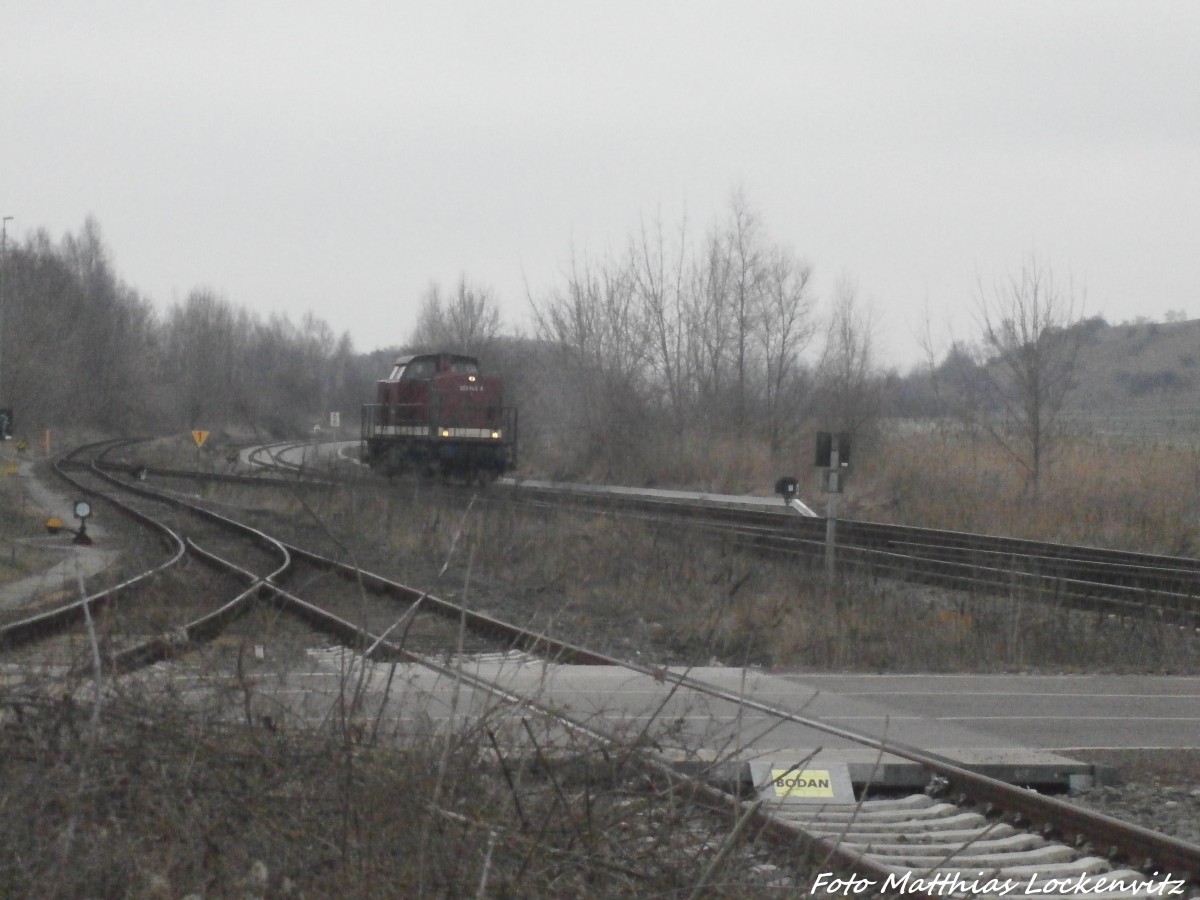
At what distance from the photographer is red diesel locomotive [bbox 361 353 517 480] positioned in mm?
34406

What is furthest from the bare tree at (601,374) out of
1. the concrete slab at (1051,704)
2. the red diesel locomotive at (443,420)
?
the concrete slab at (1051,704)

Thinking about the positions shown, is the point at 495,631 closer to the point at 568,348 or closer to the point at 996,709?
the point at 996,709

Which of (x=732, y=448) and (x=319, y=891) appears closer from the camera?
(x=319, y=891)

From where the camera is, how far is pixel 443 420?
34.3 metres

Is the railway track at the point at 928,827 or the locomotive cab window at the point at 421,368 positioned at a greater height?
the locomotive cab window at the point at 421,368

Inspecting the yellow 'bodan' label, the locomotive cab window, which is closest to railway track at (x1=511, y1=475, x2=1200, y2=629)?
the yellow 'bodan' label

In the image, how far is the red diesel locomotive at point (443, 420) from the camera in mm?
34406

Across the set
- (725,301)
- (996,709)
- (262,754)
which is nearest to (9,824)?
(262,754)

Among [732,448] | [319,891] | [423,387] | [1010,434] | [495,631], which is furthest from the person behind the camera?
[732,448]

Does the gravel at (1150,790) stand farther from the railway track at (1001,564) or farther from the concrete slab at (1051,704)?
the railway track at (1001,564)

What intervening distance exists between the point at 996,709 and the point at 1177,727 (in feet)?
4.08

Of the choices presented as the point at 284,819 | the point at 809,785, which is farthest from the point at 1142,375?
the point at 284,819

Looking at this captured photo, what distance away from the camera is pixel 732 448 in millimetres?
43031

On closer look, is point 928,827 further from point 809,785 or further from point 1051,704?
point 1051,704
